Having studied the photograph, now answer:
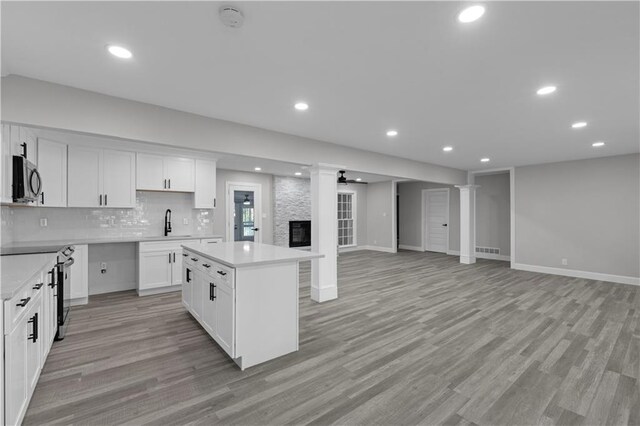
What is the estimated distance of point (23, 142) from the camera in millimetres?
3516

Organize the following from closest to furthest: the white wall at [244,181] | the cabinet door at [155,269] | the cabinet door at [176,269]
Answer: the cabinet door at [155,269], the cabinet door at [176,269], the white wall at [244,181]

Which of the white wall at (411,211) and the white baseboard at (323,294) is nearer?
the white baseboard at (323,294)

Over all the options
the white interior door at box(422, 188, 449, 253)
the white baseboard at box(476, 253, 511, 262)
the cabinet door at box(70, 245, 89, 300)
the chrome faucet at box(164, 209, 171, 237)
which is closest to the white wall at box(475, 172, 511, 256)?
the white baseboard at box(476, 253, 511, 262)

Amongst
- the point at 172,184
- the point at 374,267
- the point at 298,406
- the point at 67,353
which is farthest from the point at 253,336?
the point at 374,267

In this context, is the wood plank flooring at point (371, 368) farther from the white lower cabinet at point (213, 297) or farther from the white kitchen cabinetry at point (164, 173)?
the white kitchen cabinetry at point (164, 173)

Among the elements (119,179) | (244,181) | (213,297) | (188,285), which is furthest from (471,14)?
(244,181)

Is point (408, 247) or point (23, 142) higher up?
point (23, 142)

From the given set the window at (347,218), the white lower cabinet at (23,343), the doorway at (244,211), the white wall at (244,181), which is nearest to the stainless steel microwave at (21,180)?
the white lower cabinet at (23,343)

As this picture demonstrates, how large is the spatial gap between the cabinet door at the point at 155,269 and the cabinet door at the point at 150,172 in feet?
3.85

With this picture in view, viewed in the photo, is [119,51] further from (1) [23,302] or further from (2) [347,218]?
(2) [347,218]

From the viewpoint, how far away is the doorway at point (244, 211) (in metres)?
7.07

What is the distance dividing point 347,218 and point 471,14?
843cm

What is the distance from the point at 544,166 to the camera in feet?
21.3

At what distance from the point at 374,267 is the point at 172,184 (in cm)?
476
